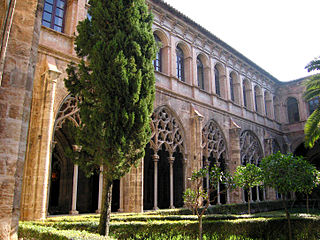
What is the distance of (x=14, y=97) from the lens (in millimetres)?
4000

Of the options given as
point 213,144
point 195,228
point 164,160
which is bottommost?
point 195,228

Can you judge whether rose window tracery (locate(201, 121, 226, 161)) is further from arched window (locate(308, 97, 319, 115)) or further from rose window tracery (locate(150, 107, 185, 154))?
arched window (locate(308, 97, 319, 115))

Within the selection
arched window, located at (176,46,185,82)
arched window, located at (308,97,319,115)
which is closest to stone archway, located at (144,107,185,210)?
arched window, located at (176,46,185,82)

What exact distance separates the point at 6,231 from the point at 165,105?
9986 mm

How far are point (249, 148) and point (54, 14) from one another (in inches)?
527

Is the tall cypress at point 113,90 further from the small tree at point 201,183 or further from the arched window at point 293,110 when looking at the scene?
the arched window at point 293,110

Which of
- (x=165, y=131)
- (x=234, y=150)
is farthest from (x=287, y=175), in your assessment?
(x=234, y=150)

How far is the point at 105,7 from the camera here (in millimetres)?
7297

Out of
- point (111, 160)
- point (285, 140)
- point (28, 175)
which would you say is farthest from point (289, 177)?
point (285, 140)

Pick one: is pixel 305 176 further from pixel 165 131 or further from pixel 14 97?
pixel 14 97

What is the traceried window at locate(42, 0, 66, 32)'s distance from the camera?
1010 cm

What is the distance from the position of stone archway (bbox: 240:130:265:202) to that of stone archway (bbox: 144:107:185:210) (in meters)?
4.09

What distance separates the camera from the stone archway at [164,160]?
12.3m

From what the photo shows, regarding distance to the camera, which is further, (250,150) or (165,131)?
(250,150)
